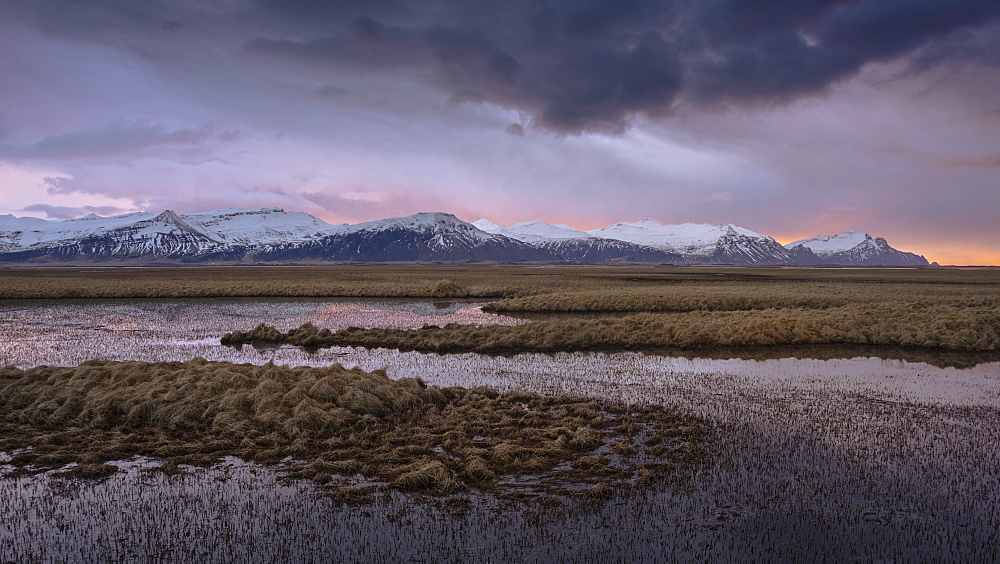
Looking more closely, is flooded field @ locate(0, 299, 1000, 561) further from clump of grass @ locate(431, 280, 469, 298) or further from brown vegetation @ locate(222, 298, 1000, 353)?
clump of grass @ locate(431, 280, 469, 298)

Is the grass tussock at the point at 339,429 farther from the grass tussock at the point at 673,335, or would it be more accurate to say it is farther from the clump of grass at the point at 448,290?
the clump of grass at the point at 448,290

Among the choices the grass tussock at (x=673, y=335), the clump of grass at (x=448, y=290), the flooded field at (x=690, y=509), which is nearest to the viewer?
the flooded field at (x=690, y=509)

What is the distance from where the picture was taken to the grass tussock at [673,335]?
26141 millimetres

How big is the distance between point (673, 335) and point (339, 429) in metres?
18.7

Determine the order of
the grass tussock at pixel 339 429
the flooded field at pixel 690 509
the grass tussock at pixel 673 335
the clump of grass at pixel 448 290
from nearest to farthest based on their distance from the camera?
the flooded field at pixel 690 509
the grass tussock at pixel 339 429
the grass tussock at pixel 673 335
the clump of grass at pixel 448 290

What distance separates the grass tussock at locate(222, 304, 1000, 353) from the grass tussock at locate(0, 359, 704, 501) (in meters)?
9.88

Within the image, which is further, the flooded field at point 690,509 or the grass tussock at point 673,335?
the grass tussock at point 673,335

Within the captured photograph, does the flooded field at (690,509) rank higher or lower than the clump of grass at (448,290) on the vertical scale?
lower

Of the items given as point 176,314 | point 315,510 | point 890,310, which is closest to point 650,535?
point 315,510

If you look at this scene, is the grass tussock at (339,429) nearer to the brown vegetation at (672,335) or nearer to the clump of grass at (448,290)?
the brown vegetation at (672,335)

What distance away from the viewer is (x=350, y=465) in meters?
11.0

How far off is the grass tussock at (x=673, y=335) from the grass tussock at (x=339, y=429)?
9.88 metres

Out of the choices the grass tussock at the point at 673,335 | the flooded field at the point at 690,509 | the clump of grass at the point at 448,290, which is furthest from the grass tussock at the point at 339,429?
the clump of grass at the point at 448,290

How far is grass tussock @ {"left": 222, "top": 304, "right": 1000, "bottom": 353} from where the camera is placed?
2614 centimetres
